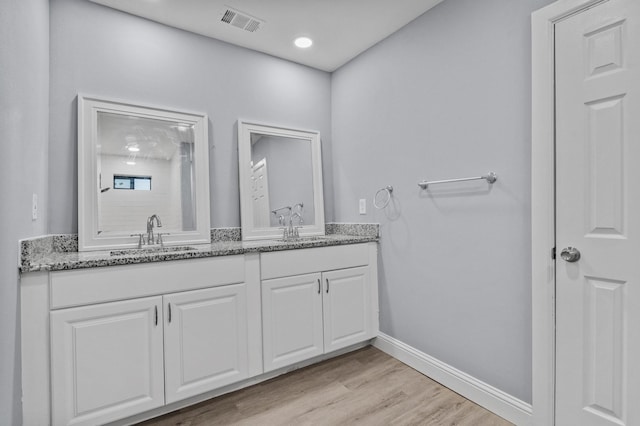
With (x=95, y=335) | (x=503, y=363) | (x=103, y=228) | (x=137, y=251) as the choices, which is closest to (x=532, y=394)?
(x=503, y=363)

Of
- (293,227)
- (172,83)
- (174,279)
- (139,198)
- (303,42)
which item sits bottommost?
(174,279)

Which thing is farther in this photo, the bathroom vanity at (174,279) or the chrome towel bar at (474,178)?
the chrome towel bar at (474,178)

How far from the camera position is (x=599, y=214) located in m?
1.35

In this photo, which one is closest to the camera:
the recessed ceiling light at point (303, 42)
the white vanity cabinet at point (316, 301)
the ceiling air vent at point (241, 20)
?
the white vanity cabinet at point (316, 301)

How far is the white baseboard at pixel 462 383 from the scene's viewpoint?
1631mm

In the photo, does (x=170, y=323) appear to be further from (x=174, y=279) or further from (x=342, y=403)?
(x=342, y=403)

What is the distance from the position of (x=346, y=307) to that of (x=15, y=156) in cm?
203

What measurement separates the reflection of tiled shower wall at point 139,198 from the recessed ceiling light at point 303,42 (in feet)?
4.31

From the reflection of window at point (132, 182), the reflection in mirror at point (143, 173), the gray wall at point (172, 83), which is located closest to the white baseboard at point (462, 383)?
the gray wall at point (172, 83)

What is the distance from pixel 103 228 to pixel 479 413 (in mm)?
2483

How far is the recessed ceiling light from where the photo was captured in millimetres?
2443

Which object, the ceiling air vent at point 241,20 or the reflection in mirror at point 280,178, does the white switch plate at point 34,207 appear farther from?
the ceiling air vent at point 241,20

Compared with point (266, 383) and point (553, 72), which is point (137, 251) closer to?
point (266, 383)

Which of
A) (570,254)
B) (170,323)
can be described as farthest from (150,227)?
(570,254)
